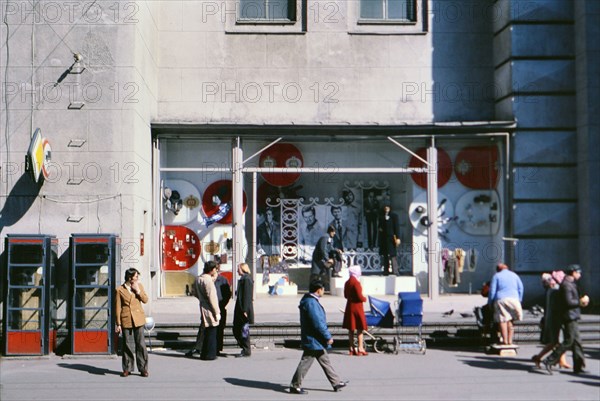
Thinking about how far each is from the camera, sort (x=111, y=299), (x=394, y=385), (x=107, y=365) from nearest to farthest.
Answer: (x=394, y=385)
(x=107, y=365)
(x=111, y=299)

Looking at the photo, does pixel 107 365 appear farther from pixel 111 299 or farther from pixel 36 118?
pixel 36 118

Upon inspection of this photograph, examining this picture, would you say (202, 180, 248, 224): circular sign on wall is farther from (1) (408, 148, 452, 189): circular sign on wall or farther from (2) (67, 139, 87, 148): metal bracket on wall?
(1) (408, 148, 452, 189): circular sign on wall

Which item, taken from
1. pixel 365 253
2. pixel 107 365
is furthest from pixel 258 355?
pixel 365 253

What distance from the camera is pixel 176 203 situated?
844 inches

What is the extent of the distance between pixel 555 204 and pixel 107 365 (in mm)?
11744

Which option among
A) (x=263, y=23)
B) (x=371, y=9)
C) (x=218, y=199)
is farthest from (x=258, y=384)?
(x=371, y=9)

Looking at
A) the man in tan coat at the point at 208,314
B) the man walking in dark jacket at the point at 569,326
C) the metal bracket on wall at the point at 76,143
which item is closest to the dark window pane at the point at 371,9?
the metal bracket on wall at the point at 76,143

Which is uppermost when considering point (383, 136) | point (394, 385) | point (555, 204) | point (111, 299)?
point (383, 136)

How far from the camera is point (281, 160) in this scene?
2162cm

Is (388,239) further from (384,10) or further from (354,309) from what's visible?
(384,10)

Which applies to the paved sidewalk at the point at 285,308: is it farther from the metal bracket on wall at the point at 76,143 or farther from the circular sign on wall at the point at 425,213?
the metal bracket on wall at the point at 76,143

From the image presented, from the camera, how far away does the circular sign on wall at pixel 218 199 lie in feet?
70.5

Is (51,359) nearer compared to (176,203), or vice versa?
(51,359)

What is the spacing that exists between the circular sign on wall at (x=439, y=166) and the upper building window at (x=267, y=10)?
486 cm
